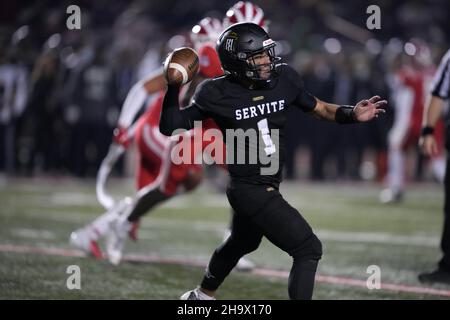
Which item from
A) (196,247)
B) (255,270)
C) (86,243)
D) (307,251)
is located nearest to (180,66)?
(307,251)

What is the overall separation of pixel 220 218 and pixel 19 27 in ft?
20.7

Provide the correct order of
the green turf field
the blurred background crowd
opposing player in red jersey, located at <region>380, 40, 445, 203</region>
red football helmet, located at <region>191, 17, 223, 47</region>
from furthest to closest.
Answer: the blurred background crowd → opposing player in red jersey, located at <region>380, 40, 445, 203</region> → red football helmet, located at <region>191, 17, 223, 47</region> → the green turf field

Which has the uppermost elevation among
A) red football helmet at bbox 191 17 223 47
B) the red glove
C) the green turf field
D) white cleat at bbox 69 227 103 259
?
red football helmet at bbox 191 17 223 47

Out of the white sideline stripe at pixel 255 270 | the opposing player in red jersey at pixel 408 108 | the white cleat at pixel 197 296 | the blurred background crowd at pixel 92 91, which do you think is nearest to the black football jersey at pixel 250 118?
the white cleat at pixel 197 296

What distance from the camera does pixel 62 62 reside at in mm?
13820

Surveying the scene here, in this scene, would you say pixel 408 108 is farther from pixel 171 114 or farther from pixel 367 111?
pixel 171 114

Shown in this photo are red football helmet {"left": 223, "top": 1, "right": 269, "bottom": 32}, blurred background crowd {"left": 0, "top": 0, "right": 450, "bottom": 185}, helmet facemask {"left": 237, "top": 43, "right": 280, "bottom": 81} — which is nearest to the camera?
helmet facemask {"left": 237, "top": 43, "right": 280, "bottom": 81}

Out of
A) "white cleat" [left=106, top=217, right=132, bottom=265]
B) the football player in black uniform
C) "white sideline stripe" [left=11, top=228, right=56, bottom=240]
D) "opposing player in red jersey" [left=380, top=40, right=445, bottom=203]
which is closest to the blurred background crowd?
"opposing player in red jersey" [left=380, top=40, right=445, bottom=203]

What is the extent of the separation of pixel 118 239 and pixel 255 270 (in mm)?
1022

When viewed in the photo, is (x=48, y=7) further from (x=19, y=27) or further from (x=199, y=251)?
(x=199, y=251)

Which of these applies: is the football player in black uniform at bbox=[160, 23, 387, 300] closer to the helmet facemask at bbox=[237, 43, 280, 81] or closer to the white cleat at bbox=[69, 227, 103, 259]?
the helmet facemask at bbox=[237, 43, 280, 81]

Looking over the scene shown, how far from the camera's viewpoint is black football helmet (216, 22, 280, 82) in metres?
4.44

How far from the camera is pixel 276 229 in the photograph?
4.39 metres

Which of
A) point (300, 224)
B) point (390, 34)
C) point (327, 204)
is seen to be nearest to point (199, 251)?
point (300, 224)
